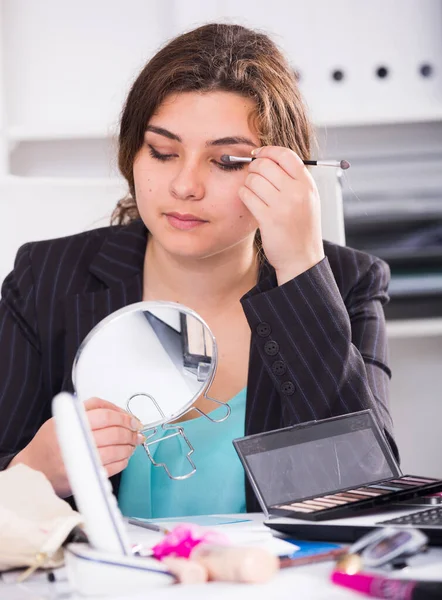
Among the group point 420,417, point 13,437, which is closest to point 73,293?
point 13,437

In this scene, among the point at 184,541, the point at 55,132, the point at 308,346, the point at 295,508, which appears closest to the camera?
the point at 184,541

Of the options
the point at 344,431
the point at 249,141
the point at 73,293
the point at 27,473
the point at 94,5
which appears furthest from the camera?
the point at 94,5

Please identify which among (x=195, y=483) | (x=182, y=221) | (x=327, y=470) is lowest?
(x=195, y=483)

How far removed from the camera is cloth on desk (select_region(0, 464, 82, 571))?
0.73 meters

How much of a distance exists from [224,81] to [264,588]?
2.49ft

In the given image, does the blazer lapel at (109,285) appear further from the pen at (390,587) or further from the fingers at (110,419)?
the pen at (390,587)

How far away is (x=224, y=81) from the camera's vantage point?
1211 mm

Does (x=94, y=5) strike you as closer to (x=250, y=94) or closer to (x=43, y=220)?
(x=43, y=220)

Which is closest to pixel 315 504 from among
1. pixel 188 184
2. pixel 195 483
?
pixel 195 483

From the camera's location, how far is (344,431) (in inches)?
37.1

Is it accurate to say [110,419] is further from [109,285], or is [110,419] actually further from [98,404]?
[109,285]

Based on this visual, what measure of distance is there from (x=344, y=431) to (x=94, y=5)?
143 centimetres

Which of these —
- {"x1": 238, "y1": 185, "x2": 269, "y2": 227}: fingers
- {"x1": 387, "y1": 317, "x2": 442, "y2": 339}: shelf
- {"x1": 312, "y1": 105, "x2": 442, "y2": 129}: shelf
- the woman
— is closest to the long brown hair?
the woman

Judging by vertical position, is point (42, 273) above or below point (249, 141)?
below
